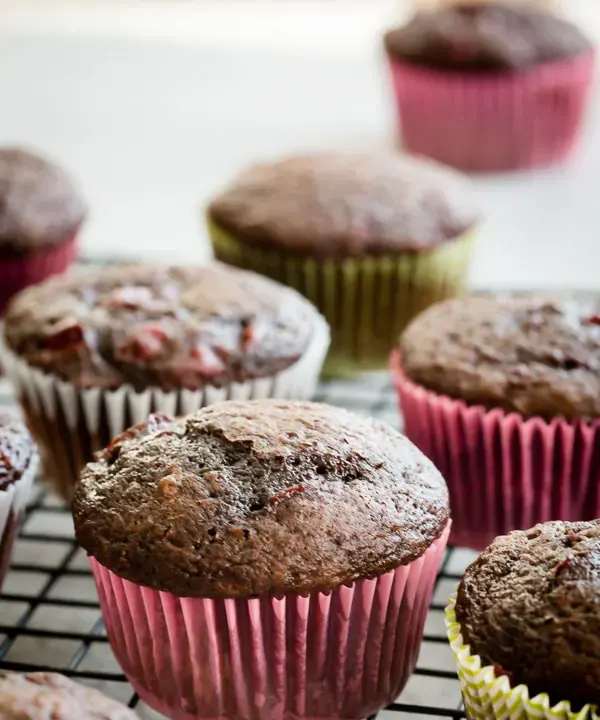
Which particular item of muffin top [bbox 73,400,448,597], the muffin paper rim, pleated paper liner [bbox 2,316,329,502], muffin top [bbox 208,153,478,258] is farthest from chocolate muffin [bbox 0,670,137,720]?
muffin top [bbox 208,153,478,258]

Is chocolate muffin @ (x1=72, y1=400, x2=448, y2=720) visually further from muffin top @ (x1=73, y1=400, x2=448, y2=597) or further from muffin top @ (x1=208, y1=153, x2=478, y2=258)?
muffin top @ (x1=208, y1=153, x2=478, y2=258)

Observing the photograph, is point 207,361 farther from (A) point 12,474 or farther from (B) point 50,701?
(B) point 50,701

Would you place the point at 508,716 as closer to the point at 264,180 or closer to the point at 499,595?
the point at 499,595

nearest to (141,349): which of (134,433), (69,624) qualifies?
(134,433)


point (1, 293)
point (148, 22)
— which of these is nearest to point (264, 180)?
point (1, 293)

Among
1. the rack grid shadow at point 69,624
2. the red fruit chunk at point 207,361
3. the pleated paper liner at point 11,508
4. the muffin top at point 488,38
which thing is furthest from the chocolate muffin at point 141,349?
the muffin top at point 488,38
